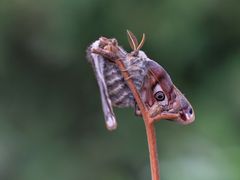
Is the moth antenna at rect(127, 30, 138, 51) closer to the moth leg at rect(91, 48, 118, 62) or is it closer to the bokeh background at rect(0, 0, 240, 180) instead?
the moth leg at rect(91, 48, 118, 62)

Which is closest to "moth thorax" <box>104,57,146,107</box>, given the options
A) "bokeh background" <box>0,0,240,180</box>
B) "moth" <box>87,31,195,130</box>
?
"moth" <box>87,31,195,130</box>

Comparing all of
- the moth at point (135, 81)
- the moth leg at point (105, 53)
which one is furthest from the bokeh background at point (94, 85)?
the moth leg at point (105, 53)

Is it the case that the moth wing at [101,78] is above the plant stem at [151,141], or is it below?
above

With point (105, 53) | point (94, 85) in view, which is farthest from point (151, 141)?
point (94, 85)

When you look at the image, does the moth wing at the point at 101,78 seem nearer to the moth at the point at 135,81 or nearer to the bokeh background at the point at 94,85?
the moth at the point at 135,81

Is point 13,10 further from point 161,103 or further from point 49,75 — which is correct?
point 161,103

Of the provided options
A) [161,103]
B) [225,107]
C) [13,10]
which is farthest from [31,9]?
[161,103]
